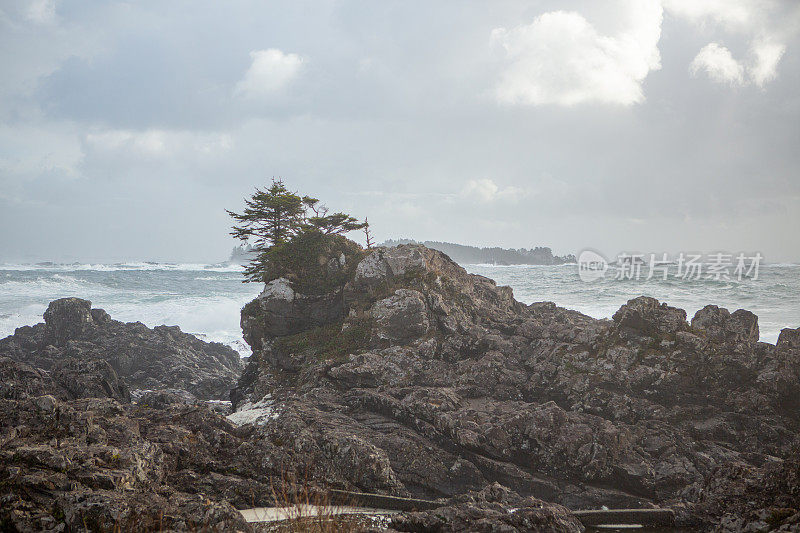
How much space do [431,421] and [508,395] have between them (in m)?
3.62

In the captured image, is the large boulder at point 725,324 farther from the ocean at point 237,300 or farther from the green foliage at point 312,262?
the green foliage at point 312,262

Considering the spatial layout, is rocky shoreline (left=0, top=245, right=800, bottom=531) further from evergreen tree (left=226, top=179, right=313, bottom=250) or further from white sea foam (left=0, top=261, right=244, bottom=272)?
white sea foam (left=0, top=261, right=244, bottom=272)

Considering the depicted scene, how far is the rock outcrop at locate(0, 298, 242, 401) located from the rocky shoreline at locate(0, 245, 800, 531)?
4.18 m

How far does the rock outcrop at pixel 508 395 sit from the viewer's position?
9367 millimetres

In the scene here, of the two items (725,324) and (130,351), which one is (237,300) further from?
(725,324)

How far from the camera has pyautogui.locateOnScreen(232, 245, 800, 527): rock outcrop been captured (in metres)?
9.37

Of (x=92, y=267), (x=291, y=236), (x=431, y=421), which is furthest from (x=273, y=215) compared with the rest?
(x=92, y=267)

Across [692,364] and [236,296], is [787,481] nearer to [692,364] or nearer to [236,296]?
[692,364]

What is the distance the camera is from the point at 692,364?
1268 centimetres

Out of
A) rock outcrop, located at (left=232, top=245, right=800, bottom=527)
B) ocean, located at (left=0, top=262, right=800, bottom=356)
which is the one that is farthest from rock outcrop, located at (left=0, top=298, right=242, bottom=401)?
rock outcrop, located at (left=232, top=245, right=800, bottom=527)

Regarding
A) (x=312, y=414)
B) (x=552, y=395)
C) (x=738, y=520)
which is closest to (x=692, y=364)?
(x=552, y=395)

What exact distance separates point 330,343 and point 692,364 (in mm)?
13730

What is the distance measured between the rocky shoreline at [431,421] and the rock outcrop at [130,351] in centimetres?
418

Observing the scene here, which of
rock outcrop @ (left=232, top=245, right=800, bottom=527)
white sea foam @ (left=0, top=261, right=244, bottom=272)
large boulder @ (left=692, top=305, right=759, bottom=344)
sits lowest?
white sea foam @ (left=0, top=261, right=244, bottom=272)
